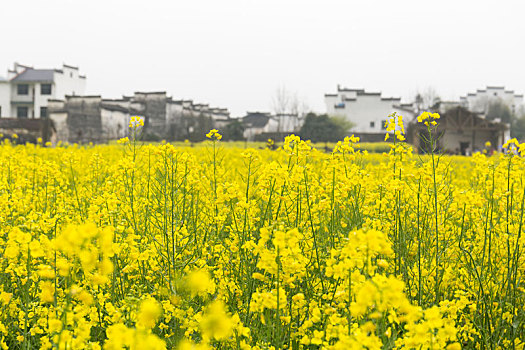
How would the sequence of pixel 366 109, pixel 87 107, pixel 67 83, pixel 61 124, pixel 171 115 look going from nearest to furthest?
pixel 61 124 < pixel 87 107 < pixel 171 115 < pixel 67 83 < pixel 366 109

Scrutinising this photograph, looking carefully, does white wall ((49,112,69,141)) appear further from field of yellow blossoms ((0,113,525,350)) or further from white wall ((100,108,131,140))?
field of yellow blossoms ((0,113,525,350))

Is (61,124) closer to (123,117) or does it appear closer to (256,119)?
(123,117)

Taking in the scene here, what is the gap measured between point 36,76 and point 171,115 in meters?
13.3

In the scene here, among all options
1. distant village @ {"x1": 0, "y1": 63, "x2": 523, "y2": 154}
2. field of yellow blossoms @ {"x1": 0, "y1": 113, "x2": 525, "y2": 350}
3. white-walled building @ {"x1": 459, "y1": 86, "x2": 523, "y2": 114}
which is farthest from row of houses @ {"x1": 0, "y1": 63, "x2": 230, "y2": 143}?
white-walled building @ {"x1": 459, "y1": 86, "x2": 523, "y2": 114}

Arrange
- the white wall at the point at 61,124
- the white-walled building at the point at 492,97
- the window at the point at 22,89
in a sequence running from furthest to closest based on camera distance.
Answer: the white-walled building at the point at 492,97
the window at the point at 22,89
the white wall at the point at 61,124

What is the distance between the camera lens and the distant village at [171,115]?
32656mm

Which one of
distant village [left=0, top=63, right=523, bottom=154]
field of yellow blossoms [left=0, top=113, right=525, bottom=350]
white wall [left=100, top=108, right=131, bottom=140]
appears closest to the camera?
field of yellow blossoms [left=0, top=113, right=525, bottom=350]

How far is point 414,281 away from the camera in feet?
10.7

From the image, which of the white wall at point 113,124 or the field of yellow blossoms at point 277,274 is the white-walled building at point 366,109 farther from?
the field of yellow blossoms at point 277,274

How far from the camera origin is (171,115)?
151 feet

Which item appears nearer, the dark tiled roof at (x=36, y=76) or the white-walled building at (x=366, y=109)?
the dark tiled roof at (x=36, y=76)

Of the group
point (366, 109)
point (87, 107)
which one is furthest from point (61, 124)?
point (366, 109)

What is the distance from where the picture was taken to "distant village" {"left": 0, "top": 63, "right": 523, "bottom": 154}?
32656 mm

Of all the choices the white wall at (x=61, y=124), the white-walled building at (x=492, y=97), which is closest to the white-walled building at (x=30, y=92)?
the white wall at (x=61, y=124)
